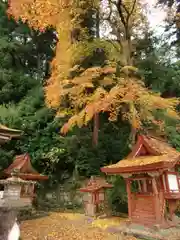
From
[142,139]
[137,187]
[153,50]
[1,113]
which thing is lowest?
[137,187]

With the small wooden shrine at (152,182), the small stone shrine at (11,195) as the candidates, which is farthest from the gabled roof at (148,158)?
the small stone shrine at (11,195)

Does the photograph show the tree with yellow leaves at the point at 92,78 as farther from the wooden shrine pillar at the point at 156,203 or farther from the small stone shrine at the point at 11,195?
the small stone shrine at the point at 11,195

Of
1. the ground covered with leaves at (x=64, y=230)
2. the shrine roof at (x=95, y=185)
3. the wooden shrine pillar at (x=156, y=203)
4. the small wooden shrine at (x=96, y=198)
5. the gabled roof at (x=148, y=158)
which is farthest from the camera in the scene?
the shrine roof at (x=95, y=185)

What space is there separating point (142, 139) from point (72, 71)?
825 cm

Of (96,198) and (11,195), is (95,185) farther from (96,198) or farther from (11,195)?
(11,195)

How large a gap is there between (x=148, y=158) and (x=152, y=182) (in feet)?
3.31

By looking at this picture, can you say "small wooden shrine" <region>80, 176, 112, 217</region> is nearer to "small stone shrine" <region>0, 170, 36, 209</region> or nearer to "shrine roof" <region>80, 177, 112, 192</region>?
"shrine roof" <region>80, 177, 112, 192</region>

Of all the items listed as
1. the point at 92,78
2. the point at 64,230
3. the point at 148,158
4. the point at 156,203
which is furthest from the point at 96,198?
the point at 92,78

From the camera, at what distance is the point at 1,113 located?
1775 centimetres

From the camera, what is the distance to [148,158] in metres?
10.4

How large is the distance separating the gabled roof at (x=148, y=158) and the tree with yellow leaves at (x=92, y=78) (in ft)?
7.87

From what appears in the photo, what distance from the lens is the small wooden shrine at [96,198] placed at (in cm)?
1277

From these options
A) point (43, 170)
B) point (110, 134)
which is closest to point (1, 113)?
point (43, 170)

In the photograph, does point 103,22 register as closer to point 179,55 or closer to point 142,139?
point 179,55
